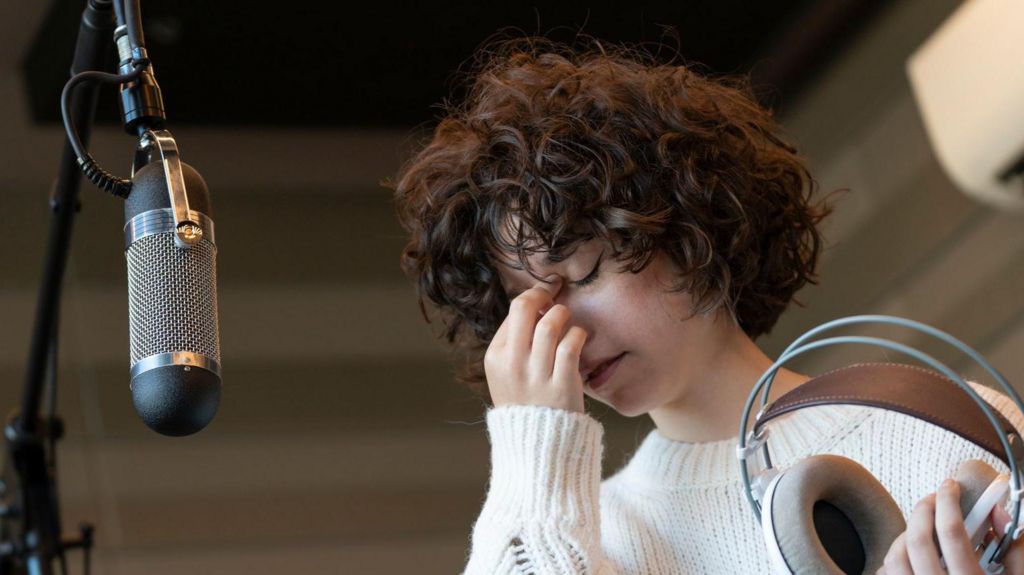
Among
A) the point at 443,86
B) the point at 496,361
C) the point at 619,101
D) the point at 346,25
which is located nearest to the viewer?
the point at 496,361

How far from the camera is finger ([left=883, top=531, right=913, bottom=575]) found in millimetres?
753

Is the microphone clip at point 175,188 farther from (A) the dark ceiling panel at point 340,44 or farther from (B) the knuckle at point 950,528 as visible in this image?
(A) the dark ceiling panel at point 340,44

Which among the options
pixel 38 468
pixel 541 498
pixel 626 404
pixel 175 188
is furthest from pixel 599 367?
pixel 38 468

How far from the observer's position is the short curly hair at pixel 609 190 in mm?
1166

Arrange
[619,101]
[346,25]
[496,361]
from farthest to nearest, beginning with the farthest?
[346,25] → [619,101] → [496,361]

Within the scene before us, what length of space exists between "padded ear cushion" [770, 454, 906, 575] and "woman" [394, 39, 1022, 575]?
0.29m

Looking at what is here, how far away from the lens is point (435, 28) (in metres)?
2.84

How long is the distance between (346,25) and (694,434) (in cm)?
181

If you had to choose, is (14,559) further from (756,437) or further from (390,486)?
(390,486)

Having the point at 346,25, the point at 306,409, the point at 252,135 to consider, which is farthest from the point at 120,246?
the point at 346,25

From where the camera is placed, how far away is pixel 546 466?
1.09 metres

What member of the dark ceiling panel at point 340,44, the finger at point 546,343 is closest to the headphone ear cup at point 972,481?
the finger at point 546,343

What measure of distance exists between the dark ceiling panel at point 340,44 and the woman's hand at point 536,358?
163 cm

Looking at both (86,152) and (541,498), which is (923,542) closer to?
(541,498)
